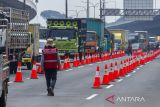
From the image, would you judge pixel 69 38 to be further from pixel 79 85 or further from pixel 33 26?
pixel 79 85

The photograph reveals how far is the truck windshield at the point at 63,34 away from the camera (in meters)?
52.1

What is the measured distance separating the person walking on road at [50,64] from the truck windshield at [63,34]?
97.1 ft

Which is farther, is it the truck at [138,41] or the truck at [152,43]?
the truck at [152,43]

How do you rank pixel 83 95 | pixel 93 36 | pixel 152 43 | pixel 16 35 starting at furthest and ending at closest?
pixel 152 43
pixel 93 36
pixel 16 35
pixel 83 95

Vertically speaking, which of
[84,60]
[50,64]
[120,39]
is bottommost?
[84,60]

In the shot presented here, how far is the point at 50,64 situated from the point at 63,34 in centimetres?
2999

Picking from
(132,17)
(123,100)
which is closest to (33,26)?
(123,100)

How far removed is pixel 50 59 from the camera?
22.4 m

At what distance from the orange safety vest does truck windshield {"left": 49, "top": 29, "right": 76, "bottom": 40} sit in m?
29.6

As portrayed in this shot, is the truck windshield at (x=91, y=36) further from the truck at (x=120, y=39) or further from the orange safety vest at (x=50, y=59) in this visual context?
the orange safety vest at (x=50, y=59)

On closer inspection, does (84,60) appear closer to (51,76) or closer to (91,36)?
(91,36)

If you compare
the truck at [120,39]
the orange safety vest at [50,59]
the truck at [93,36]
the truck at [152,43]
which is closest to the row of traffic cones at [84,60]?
the truck at [93,36]

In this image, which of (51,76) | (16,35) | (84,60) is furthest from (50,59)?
(84,60)

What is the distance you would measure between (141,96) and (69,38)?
30429mm
